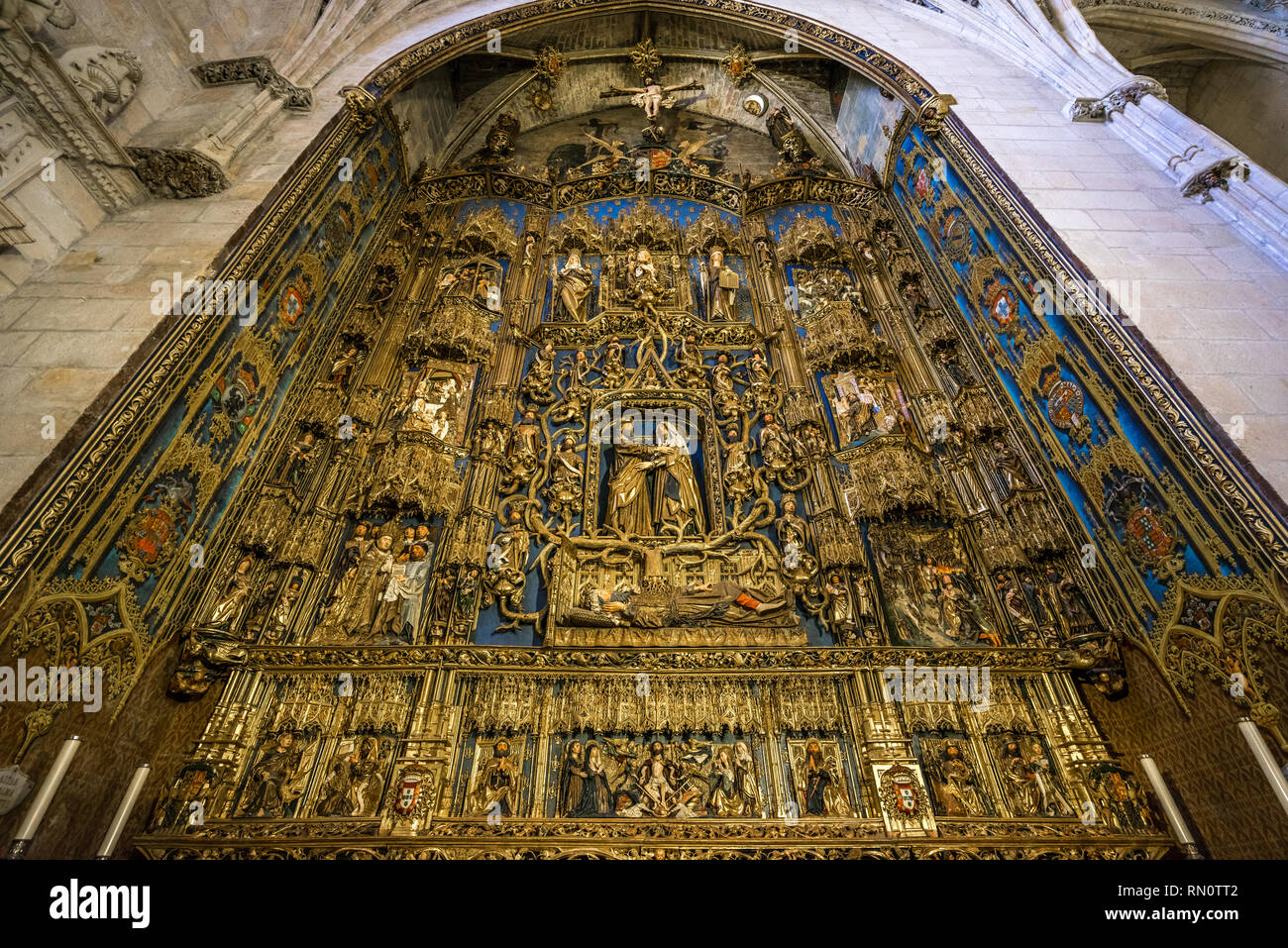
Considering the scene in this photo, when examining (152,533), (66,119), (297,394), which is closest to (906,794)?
(152,533)

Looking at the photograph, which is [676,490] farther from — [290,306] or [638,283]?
[290,306]

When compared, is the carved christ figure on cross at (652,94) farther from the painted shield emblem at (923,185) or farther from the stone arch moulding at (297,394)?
the painted shield emblem at (923,185)

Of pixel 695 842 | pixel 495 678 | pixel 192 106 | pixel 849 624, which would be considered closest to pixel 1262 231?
pixel 849 624

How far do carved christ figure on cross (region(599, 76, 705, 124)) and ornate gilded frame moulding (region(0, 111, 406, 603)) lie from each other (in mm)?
7436

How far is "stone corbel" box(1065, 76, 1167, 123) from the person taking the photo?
8250 millimetres

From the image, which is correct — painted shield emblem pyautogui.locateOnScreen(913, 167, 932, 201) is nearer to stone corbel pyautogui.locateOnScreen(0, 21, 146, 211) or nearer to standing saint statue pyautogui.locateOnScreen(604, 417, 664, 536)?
standing saint statue pyautogui.locateOnScreen(604, 417, 664, 536)

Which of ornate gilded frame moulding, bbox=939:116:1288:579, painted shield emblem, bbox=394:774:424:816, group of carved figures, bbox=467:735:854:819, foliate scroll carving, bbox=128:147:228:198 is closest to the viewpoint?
ornate gilded frame moulding, bbox=939:116:1288:579

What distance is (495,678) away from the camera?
5988 millimetres

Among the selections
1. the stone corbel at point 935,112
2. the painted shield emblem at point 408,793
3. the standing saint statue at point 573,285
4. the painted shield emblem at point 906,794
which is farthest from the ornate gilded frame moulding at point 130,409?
the stone corbel at point 935,112

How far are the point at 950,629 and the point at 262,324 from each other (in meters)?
7.16

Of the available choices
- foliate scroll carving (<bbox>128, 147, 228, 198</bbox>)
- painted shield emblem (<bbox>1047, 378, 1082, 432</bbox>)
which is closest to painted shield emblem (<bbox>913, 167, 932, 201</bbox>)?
painted shield emblem (<bbox>1047, 378, 1082, 432</bbox>)

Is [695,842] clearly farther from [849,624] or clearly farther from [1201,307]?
[1201,307]

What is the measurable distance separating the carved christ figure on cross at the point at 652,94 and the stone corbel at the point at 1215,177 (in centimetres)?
867

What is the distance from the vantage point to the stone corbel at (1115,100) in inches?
325
